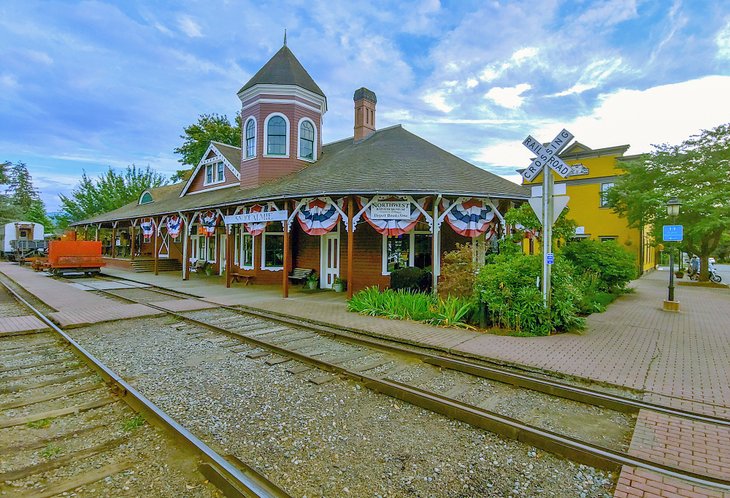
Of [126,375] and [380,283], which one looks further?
[380,283]

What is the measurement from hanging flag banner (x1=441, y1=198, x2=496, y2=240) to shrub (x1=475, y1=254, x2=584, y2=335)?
3.19 m

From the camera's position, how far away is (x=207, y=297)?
12.8 m

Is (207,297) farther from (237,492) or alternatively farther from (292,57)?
(292,57)

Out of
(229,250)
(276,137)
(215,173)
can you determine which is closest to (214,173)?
(215,173)

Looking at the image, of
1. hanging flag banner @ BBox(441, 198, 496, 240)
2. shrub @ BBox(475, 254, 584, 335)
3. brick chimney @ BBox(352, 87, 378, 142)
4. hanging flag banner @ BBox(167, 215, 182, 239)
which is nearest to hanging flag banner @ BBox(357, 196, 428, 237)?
hanging flag banner @ BBox(441, 198, 496, 240)

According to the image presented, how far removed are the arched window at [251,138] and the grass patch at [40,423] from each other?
15.8 meters

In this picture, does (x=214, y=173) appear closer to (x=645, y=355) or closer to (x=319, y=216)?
(x=319, y=216)

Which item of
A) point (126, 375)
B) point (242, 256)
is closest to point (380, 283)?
point (242, 256)

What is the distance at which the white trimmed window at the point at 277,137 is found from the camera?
18.3 metres

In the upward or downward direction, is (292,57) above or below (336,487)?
above

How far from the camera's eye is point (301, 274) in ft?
50.2

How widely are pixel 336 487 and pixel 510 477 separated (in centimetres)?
143

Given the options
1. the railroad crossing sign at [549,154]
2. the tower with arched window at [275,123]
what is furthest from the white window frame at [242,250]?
the railroad crossing sign at [549,154]

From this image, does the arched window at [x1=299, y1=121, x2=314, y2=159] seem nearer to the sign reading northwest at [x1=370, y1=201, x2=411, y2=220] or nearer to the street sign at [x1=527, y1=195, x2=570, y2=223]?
the sign reading northwest at [x1=370, y1=201, x2=411, y2=220]
